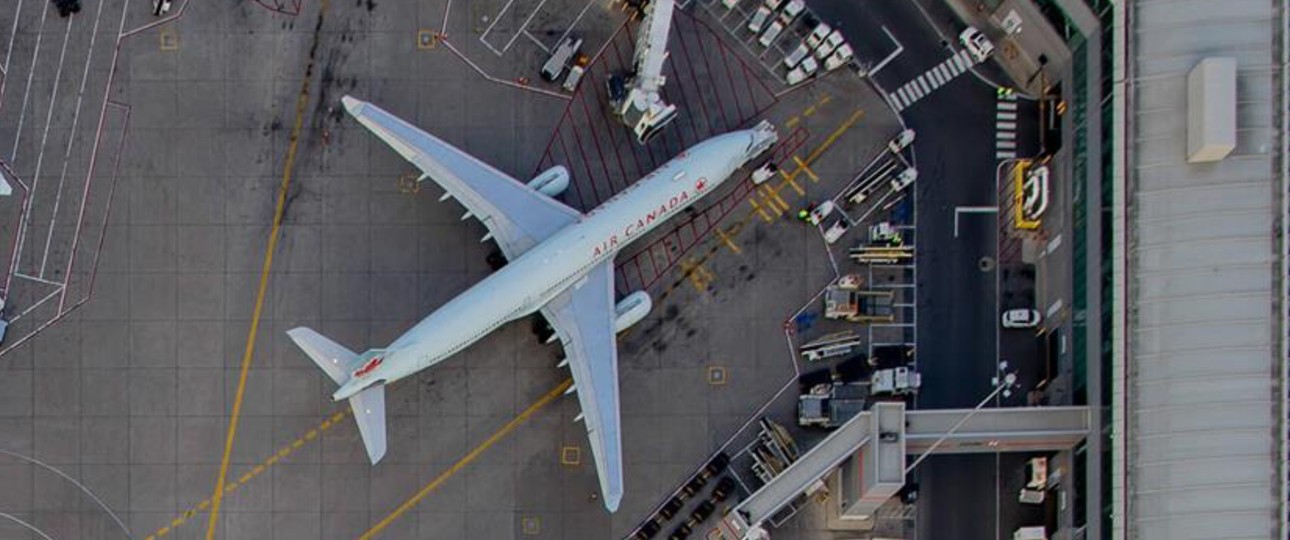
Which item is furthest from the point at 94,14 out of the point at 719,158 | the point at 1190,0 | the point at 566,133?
the point at 1190,0

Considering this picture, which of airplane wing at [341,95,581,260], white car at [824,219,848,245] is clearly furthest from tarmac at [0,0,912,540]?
white car at [824,219,848,245]

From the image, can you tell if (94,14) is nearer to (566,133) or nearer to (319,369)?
(319,369)

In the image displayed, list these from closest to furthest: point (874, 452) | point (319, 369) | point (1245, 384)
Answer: point (1245, 384), point (874, 452), point (319, 369)

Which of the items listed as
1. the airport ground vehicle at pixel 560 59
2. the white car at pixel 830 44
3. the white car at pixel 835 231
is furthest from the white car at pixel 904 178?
the airport ground vehicle at pixel 560 59

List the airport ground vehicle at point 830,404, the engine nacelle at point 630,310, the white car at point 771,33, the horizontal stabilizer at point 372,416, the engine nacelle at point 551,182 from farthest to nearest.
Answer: the white car at point 771,33
the airport ground vehicle at point 830,404
the engine nacelle at point 551,182
the engine nacelle at point 630,310
the horizontal stabilizer at point 372,416

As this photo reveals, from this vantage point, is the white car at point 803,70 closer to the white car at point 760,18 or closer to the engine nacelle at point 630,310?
the white car at point 760,18
